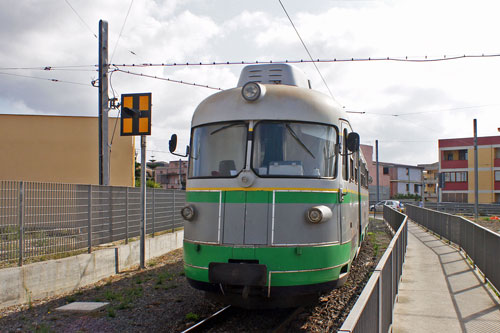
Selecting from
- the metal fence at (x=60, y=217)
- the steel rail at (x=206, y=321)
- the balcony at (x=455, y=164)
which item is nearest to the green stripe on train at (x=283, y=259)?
the steel rail at (x=206, y=321)

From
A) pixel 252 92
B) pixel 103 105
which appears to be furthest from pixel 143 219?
pixel 252 92

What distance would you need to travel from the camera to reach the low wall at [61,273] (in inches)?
308

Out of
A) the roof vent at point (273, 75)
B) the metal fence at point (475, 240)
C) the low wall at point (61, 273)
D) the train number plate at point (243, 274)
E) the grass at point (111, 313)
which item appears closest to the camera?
the train number plate at point (243, 274)

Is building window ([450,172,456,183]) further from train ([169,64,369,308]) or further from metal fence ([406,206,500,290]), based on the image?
train ([169,64,369,308])

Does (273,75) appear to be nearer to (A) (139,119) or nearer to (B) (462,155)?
(A) (139,119)

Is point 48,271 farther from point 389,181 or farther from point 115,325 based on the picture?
point 389,181

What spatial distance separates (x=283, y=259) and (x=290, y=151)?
5.02ft

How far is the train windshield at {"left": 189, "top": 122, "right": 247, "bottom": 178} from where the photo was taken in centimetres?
685

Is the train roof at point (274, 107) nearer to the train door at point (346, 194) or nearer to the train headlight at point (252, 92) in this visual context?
the train headlight at point (252, 92)

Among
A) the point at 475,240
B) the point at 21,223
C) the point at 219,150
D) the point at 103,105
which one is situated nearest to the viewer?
the point at 219,150

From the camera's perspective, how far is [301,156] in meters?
6.77

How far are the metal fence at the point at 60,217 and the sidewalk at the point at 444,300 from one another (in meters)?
6.42

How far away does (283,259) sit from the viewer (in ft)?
20.7

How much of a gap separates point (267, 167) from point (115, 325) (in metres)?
3.26
